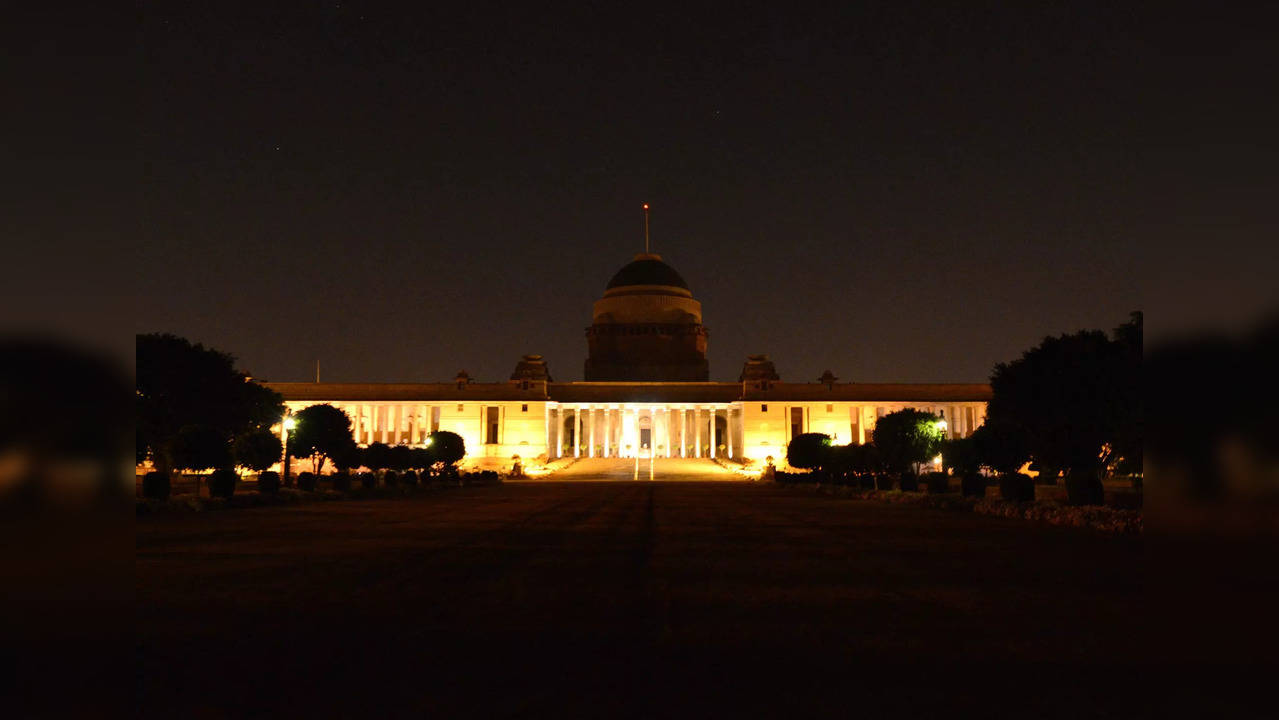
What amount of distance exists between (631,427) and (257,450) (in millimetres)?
64834

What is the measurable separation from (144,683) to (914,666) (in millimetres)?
6490

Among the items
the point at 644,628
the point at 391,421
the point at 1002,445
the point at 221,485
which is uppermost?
the point at 391,421

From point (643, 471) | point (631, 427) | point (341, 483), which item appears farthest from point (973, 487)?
point (631, 427)

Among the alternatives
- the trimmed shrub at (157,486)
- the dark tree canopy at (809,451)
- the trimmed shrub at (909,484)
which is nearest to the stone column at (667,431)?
the dark tree canopy at (809,451)

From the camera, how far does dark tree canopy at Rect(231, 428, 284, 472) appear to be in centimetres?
5494

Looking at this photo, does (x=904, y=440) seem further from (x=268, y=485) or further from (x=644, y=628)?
(x=644, y=628)

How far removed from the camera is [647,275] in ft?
417

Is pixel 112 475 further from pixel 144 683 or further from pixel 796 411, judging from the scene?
pixel 796 411

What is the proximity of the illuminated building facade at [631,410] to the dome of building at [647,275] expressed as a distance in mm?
12756

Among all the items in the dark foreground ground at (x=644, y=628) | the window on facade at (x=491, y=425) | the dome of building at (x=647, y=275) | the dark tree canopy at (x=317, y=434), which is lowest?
the dark foreground ground at (x=644, y=628)

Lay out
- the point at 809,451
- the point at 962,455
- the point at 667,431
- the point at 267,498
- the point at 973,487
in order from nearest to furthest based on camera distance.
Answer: the point at 973,487 → the point at 267,498 → the point at 962,455 → the point at 809,451 → the point at 667,431

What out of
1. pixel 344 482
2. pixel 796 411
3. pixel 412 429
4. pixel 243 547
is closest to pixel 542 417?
pixel 412 429

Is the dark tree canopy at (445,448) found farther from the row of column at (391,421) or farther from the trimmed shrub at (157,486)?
the trimmed shrub at (157,486)

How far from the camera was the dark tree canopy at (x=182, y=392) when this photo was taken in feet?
161
